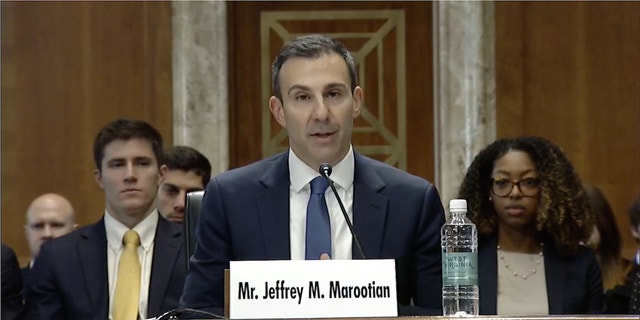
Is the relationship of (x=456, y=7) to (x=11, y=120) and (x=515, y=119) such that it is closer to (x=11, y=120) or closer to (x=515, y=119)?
(x=515, y=119)

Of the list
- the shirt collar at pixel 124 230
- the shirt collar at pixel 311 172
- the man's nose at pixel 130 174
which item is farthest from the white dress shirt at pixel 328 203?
the man's nose at pixel 130 174

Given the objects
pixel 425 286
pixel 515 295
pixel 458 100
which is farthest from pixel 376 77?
pixel 425 286

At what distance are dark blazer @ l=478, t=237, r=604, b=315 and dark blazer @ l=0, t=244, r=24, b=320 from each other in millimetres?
1931

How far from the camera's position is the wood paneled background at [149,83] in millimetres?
7008

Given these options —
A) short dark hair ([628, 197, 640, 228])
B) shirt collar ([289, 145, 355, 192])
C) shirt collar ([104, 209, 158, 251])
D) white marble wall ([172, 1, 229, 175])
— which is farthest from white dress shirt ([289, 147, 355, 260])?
white marble wall ([172, 1, 229, 175])

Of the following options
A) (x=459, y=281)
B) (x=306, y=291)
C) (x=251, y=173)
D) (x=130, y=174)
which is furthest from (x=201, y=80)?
(x=306, y=291)

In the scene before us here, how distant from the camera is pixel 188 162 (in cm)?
579

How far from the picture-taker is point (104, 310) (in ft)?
15.3

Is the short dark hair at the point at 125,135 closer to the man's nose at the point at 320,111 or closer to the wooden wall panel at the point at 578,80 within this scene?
the man's nose at the point at 320,111

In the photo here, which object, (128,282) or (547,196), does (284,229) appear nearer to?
(128,282)

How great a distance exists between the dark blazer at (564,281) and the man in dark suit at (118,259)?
3.80 ft

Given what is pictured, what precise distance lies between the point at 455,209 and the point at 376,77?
164 inches

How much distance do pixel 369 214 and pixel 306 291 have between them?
2.73ft

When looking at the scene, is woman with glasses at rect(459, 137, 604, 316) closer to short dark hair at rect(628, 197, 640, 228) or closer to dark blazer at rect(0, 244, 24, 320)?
short dark hair at rect(628, 197, 640, 228)
